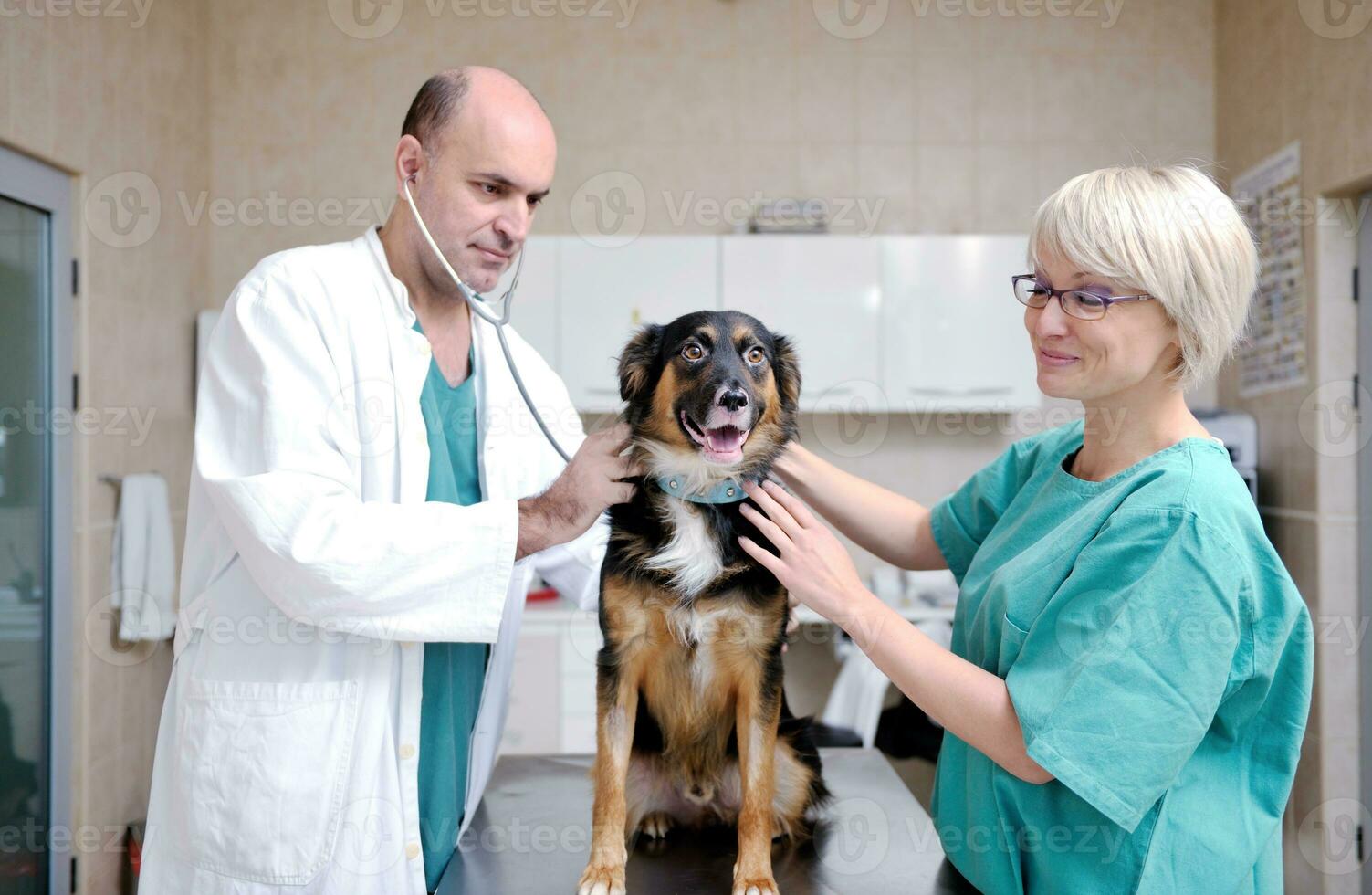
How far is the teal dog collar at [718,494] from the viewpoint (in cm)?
148

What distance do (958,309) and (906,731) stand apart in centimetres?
181

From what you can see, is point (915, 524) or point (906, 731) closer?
point (915, 524)

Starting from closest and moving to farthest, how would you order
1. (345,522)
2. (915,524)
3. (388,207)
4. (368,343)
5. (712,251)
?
(345,522)
(368,343)
(915,524)
(712,251)
(388,207)

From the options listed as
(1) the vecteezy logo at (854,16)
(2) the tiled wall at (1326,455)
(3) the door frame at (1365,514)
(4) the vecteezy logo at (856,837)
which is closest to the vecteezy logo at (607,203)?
(1) the vecteezy logo at (854,16)

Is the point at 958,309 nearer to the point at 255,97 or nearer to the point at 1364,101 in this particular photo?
the point at 1364,101

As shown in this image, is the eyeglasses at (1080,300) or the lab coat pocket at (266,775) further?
the lab coat pocket at (266,775)

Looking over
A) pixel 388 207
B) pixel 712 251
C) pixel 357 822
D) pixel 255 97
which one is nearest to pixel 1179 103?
pixel 712 251

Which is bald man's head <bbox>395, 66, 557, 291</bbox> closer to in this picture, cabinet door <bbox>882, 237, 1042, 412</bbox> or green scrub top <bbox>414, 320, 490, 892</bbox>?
green scrub top <bbox>414, 320, 490, 892</bbox>

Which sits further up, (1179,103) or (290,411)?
(1179,103)

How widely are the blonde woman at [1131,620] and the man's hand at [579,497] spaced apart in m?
0.34

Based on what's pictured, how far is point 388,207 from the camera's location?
451 cm

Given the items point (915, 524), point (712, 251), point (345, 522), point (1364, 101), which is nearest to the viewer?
point (345, 522)

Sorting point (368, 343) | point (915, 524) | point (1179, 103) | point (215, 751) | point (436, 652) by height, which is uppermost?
point (1179, 103)

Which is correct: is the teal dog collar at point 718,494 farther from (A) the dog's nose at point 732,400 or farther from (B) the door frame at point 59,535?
(B) the door frame at point 59,535
